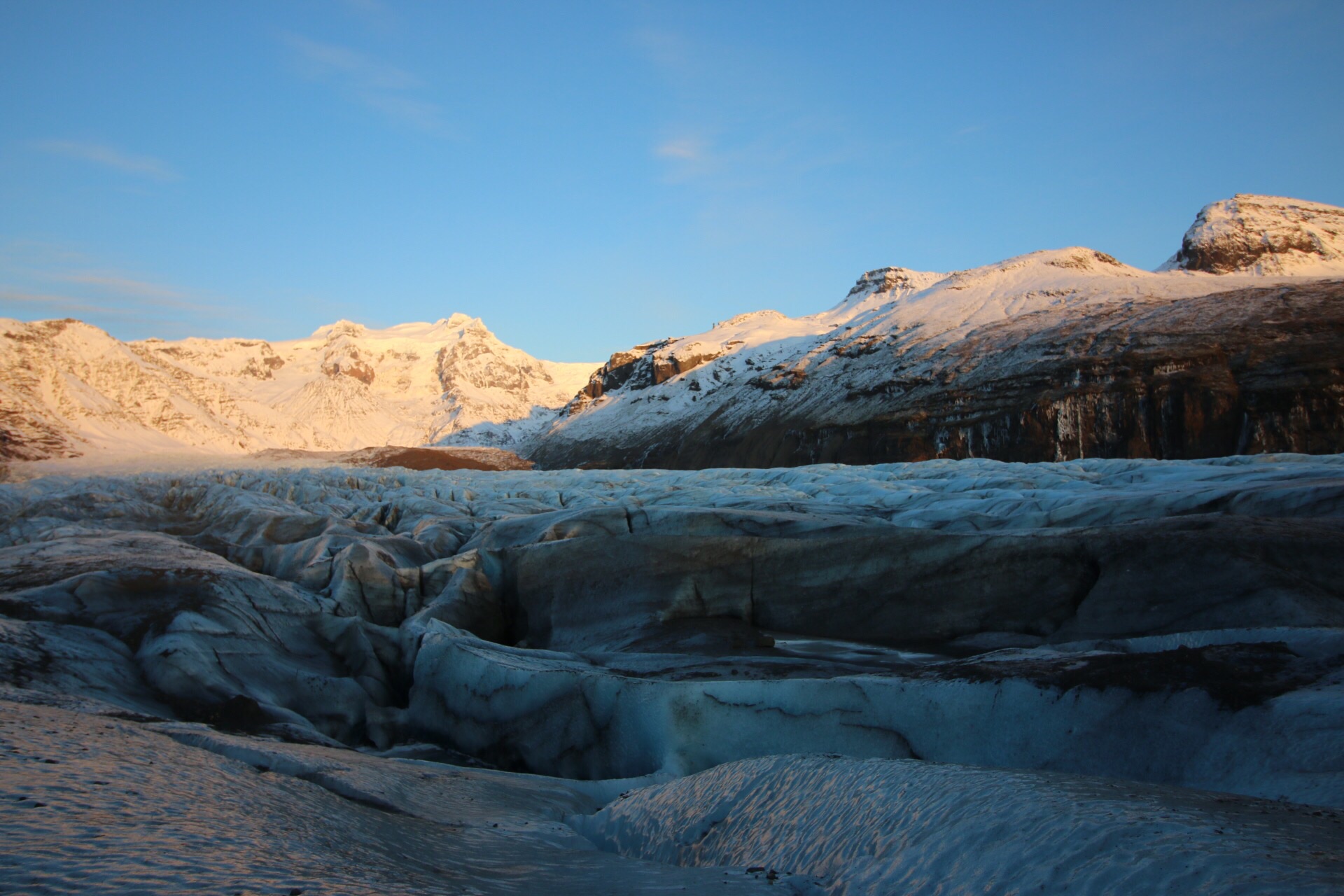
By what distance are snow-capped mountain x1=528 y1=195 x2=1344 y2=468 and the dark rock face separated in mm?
109

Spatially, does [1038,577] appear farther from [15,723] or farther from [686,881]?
[15,723]

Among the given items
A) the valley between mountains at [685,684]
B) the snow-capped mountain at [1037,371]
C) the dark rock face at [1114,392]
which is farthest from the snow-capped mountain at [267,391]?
the dark rock face at [1114,392]

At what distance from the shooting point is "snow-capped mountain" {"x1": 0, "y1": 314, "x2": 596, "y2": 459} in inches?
2267

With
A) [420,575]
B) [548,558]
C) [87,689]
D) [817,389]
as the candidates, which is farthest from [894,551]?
[817,389]

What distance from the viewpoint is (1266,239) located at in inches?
2953

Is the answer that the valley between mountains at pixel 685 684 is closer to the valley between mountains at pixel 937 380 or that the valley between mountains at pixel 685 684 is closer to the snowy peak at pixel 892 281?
the valley between mountains at pixel 937 380

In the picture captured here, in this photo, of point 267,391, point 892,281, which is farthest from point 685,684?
point 267,391

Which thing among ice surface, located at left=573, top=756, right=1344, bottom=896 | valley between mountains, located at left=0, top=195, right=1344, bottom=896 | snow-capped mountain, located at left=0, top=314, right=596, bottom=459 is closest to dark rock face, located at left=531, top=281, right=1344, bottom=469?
valley between mountains, located at left=0, top=195, right=1344, bottom=896

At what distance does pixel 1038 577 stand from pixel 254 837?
9.22 meters

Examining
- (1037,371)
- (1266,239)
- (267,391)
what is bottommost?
(1037,371)

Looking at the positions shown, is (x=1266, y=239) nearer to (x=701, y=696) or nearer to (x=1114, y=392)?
(x=1114, y=392)

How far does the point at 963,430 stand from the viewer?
4919 centimetres

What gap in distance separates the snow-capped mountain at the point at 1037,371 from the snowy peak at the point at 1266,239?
19 cm

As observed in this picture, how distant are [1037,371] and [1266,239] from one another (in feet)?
135
